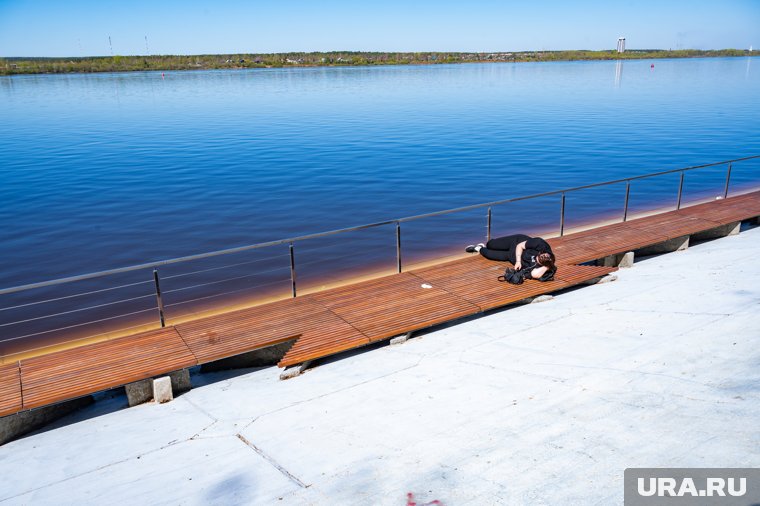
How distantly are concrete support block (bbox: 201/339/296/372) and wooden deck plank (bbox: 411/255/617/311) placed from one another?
8.97 feet

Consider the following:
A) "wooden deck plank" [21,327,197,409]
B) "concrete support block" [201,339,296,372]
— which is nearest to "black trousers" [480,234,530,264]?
"concrete support block" [201,339,296,372]

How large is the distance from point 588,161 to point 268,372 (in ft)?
74.1

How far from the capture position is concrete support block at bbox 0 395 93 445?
591 centimetres

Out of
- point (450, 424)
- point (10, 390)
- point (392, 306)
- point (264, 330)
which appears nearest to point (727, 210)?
point (392, 306)

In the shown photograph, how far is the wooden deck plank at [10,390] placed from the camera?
19.1 ft

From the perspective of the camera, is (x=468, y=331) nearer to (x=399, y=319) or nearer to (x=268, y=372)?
(x=399, y=319)

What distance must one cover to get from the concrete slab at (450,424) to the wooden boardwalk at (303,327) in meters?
0.34

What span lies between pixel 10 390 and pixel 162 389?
149cm

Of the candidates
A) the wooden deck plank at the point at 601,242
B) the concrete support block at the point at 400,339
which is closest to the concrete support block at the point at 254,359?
the concrete support block at the point at 400,339

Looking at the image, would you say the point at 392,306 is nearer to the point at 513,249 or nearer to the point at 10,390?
the point at 513,249

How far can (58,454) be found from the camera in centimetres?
Result: 564

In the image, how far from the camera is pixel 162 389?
21.4ft

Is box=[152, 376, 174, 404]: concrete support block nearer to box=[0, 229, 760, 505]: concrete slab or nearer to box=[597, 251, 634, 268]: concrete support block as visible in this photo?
box=[0, 229, 760, 505]: concrete slab

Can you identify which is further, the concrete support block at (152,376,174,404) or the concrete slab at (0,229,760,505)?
the concrete support block at (152,376,174,404)
